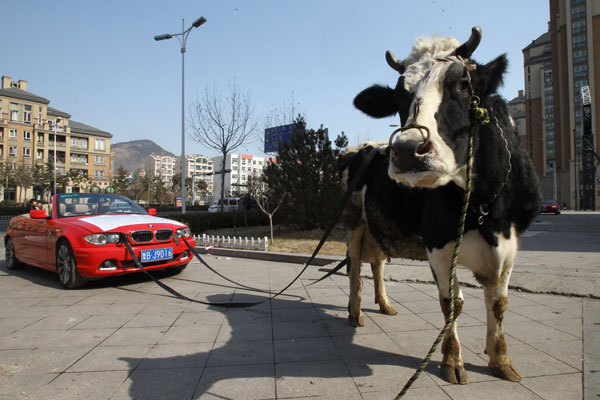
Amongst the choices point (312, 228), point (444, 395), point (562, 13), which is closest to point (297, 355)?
point (444, 395)

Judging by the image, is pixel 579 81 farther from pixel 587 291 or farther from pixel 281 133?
pixel 587 291

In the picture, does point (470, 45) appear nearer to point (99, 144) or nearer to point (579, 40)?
point (579, 40)

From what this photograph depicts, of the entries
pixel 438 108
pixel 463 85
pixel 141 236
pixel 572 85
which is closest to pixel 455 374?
pixel 438 108

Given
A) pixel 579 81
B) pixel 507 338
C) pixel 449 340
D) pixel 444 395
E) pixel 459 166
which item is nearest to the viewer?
pixel 459 166

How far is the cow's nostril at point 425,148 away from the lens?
1.82 m

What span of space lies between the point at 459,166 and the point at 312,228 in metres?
11.9

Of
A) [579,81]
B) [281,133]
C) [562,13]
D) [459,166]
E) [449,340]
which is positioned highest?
[562,13]

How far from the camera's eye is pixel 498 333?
104 inches

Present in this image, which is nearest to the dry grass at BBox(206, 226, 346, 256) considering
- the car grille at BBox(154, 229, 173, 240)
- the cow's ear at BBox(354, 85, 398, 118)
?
the car grille at BBox(154, 229, 173, 240)

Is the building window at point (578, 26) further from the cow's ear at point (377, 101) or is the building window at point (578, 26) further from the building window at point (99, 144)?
the building window at point (99, 144)

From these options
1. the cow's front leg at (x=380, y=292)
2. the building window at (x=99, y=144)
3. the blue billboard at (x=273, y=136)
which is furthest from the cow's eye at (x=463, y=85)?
the building window at (x=99, y=144)

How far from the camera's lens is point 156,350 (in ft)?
10.5

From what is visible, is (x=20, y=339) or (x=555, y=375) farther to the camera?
(x=20, y=339)

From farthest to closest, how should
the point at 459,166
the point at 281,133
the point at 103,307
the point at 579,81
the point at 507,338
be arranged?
1. the point at 579,81
2. the point at 281,133
3. the point at 103,307
4. the point at 507,338
5. the point at 459,166
